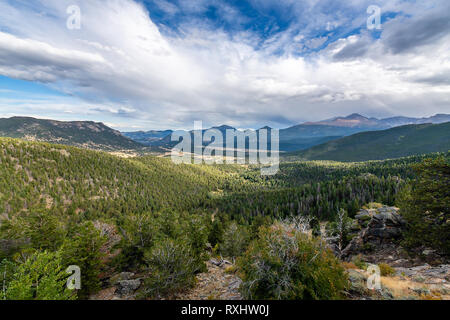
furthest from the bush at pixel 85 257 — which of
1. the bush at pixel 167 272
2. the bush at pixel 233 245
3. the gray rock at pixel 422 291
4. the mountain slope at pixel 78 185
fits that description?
the mountain slope at pixel 78 185

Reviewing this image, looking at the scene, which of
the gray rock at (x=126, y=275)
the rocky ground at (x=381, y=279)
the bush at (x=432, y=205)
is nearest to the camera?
the rocky ground at (x=381, y=279)

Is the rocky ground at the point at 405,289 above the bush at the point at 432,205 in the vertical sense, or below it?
below

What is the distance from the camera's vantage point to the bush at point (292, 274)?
10188 millimetres

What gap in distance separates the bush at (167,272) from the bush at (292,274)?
6980 mm

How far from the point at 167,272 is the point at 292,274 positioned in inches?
414

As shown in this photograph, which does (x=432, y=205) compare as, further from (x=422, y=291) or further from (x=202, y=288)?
(x=202, y=288)

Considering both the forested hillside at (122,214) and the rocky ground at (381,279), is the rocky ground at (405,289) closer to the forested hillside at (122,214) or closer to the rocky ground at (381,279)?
the rocky ground at (381,279)

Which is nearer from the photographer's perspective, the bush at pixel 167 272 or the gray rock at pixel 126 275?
the bush at pixel 167 272

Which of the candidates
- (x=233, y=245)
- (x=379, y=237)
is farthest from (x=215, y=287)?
(x=379, y=237)

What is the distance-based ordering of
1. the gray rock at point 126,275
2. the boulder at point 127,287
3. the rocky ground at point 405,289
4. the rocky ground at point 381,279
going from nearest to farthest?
1. the rocky ground at point 405,289
2. the rocky ground at point 381,279
3. the boulder at point 127,287
4. the gray rock at point 126,275

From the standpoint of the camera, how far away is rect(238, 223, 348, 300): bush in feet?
33.4
